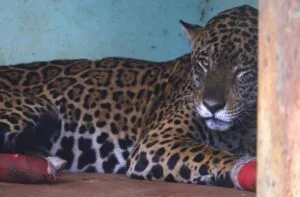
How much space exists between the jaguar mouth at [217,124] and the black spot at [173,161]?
0.29 m

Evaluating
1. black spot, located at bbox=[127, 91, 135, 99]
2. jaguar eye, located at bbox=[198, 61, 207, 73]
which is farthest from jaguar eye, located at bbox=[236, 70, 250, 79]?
black spot, located at bbox=[127, 91, 135, 99]

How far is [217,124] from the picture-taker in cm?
659

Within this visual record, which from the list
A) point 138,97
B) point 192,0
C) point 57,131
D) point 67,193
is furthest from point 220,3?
point 67,193

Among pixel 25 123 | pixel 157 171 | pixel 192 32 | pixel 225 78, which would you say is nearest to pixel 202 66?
pixel 225 78

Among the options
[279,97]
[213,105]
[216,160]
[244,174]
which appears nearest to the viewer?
[279,97]

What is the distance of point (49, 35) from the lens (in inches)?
302

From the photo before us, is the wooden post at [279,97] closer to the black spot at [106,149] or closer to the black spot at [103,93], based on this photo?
the black spot at [106,149]

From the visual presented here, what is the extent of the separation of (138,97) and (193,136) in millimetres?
713

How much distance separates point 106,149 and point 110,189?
1.22m

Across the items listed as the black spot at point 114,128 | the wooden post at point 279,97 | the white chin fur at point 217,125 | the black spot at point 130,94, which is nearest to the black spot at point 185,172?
the white chin fur at point 217,125

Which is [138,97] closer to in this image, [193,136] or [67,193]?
[193,136]

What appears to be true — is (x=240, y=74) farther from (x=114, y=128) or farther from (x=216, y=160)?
(x=114, y=128)

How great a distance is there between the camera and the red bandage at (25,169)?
601cm

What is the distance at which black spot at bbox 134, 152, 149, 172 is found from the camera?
686cm
